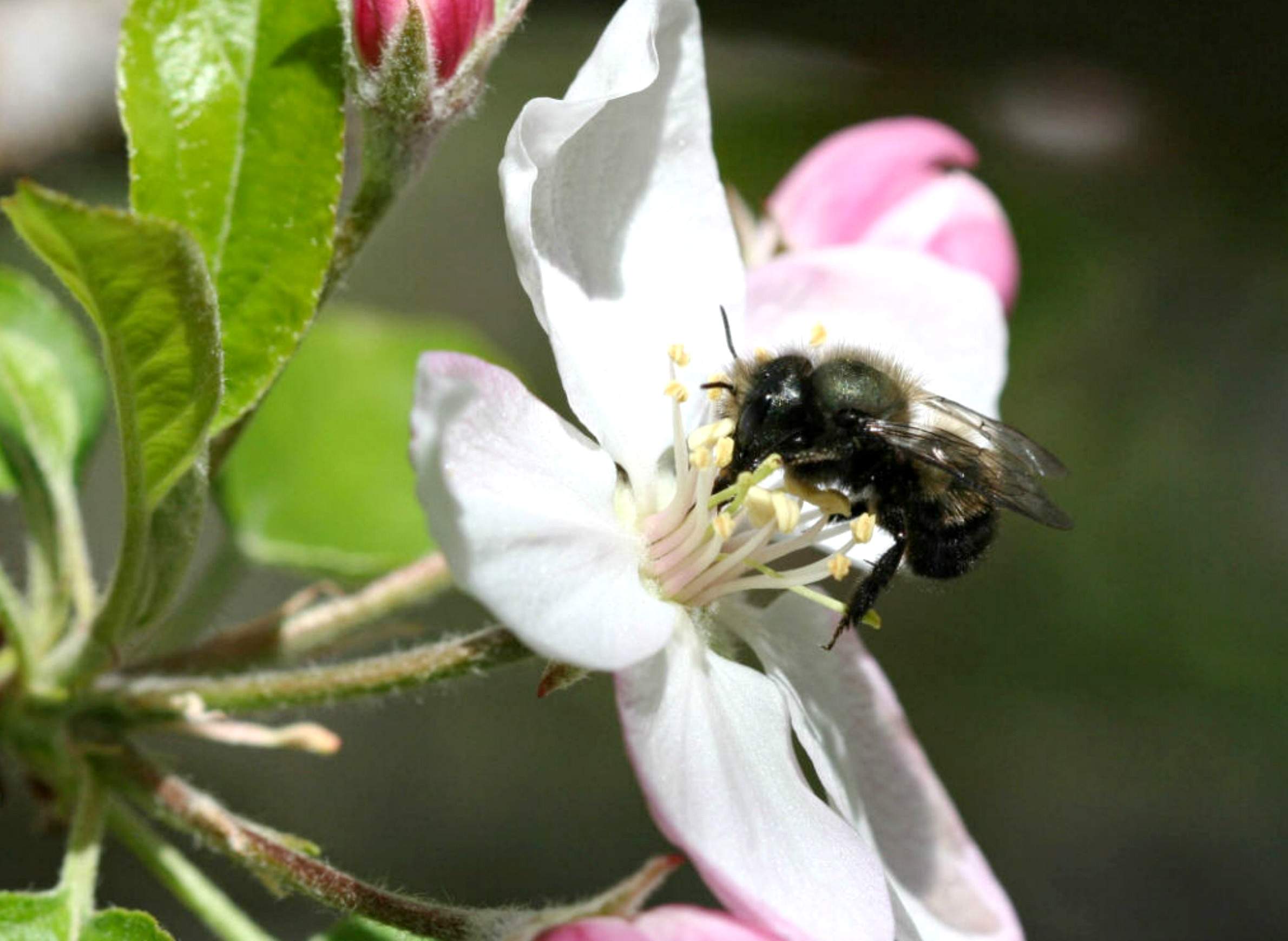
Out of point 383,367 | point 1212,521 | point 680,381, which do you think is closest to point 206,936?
point 383,367

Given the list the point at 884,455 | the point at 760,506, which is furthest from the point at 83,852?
the point at 884,455

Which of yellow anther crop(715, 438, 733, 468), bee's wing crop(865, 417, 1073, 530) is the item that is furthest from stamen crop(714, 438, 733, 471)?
bee's wing crop(865, 417, 1073, 530)

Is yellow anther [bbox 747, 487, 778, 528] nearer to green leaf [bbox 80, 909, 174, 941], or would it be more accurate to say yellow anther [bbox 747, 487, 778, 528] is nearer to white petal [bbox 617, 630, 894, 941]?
white petal [bbox 617, 630, 894, 941]

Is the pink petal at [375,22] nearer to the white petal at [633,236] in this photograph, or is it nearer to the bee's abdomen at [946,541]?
the white petal at [633,236]

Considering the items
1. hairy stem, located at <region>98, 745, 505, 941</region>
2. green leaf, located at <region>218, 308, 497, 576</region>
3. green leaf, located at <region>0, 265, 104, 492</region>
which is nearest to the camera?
hairy stem, located at <region>98, 745, 505, 941</region>

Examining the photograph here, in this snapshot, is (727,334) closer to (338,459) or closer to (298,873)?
(298,873)
